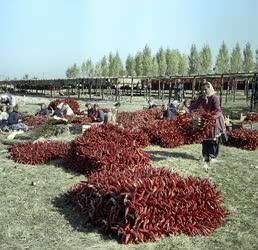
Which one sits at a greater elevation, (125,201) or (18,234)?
(125,201)

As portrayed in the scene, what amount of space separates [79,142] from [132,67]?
332ft

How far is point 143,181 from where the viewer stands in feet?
24.5

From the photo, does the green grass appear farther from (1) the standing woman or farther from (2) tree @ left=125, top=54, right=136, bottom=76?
(2) tree @ left=125, top=54, right=136, bottom=76

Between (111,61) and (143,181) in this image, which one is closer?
(143,181)

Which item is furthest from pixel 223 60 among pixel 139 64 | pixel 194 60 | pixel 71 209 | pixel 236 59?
pixel 71 209

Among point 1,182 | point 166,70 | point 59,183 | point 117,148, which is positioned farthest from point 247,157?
point 166,70

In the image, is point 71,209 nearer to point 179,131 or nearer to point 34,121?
point 179,131

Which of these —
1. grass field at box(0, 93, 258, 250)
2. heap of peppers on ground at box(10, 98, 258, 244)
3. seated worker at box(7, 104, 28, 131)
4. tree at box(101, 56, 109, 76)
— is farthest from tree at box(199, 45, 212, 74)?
A: heap of peppers on ground at box(10, 98, 258, 244)

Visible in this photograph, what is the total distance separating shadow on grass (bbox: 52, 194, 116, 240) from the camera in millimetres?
6974

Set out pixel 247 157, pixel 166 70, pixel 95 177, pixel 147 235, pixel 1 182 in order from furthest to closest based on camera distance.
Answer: pixel 166 70 < pixel 247 157 < pixel 1 182 < pixel 95 177 < pixel 147 235

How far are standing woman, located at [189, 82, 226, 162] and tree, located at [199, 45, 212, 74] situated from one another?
83.6m

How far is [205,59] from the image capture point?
9419 cm

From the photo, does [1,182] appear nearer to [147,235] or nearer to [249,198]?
[147,235]

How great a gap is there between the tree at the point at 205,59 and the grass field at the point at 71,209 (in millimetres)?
83356
